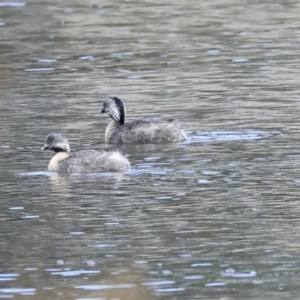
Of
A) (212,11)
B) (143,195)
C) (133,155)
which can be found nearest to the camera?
(143,195)

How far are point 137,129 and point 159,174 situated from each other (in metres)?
2.81

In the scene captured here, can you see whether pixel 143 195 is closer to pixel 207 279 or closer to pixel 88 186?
pixel 88 186

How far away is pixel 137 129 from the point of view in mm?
18125

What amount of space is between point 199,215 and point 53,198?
1895 millimetres

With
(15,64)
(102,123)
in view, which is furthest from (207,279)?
→ (15,64)

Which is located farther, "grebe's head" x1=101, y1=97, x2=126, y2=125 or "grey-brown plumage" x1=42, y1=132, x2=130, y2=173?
"grebe's head" x1=101, y1=97, x2=126, y2=125

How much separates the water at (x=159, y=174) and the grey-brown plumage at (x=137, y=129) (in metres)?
0.19

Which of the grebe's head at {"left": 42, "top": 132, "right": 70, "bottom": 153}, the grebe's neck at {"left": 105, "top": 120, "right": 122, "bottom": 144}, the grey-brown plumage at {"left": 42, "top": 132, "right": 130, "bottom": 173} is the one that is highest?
the grebe's head at {"left": 42, "top": 132, "right": 70, "bottom": 153}

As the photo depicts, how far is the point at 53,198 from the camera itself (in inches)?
561

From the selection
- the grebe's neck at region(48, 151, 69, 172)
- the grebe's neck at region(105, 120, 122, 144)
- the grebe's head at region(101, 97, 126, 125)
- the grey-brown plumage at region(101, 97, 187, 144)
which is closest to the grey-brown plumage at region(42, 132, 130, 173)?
the grebe's neck at region(48, 151, 69, 172)

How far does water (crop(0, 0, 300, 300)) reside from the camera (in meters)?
11.0

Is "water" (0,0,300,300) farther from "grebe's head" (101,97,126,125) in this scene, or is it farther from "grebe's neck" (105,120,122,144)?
"grebe's head" (101,97,126,125)

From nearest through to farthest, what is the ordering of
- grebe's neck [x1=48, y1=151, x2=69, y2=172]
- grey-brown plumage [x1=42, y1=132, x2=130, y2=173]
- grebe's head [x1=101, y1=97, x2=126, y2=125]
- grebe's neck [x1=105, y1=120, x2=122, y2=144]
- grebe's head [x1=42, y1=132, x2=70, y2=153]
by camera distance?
1. grey-brown plumage [x1=42, y1=132, x2=130, y2=173]
2. grebe's neck [x1=48, y1=151, x2=69, y2=172]
3. grebe's head [x1=42, y1=132, x2=70, y2=153]
4. grebe's neck [x1=105, y1=120, x2=122, y2=144]
5. grebe's head [x1=101, y1=97, x2=126, y2=125]

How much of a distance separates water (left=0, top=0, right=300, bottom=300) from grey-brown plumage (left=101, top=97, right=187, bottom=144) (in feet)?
0.63
